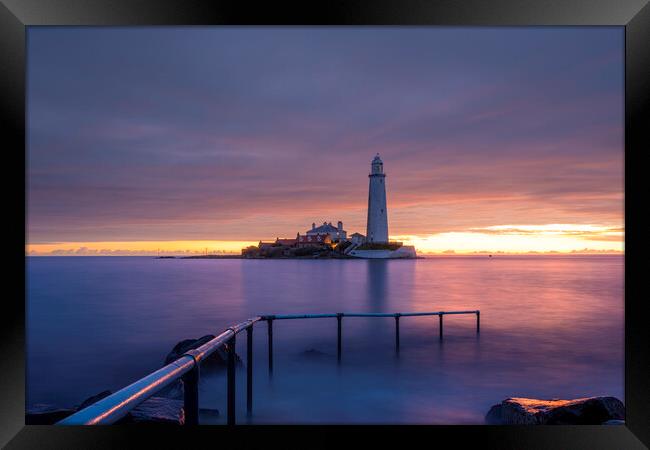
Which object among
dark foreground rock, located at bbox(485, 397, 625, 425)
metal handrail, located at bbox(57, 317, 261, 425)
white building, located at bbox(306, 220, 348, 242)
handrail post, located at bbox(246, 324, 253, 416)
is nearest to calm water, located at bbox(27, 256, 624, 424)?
handrail post, located at bbox(246, 324, 253, 416)

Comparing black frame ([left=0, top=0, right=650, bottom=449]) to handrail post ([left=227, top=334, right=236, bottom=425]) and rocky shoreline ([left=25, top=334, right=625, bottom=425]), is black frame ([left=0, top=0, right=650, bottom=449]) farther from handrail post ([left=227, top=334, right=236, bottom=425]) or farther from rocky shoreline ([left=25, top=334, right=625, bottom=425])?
handrail post ([left=227, top=334, right=236, bottom=425])

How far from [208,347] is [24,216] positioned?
4.56ft

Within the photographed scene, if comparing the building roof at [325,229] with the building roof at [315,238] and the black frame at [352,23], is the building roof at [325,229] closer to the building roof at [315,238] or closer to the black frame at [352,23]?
the building roof at [315,238]

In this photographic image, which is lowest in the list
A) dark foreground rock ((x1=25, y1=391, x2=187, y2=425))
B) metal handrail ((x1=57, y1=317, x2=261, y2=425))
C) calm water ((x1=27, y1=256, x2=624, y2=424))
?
calm water ((x1=27, y1=256, x2=624, y2=424))

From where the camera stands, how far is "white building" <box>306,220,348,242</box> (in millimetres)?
87012

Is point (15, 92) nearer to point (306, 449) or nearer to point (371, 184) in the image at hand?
point (306, 449)

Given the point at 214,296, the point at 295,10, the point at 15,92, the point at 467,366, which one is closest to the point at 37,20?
the point at 15,92

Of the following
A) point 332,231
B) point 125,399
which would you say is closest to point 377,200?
point 332,231

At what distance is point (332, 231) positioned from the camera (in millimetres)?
88125

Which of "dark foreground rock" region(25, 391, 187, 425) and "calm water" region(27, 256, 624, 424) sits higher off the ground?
"dark foreground rock" region(25, 391, 187, 425)

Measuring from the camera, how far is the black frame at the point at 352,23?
2.54 m

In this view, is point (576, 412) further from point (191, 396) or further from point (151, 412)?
point (151, 412)

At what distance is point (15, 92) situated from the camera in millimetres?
2668

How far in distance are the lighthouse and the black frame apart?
5375cm
